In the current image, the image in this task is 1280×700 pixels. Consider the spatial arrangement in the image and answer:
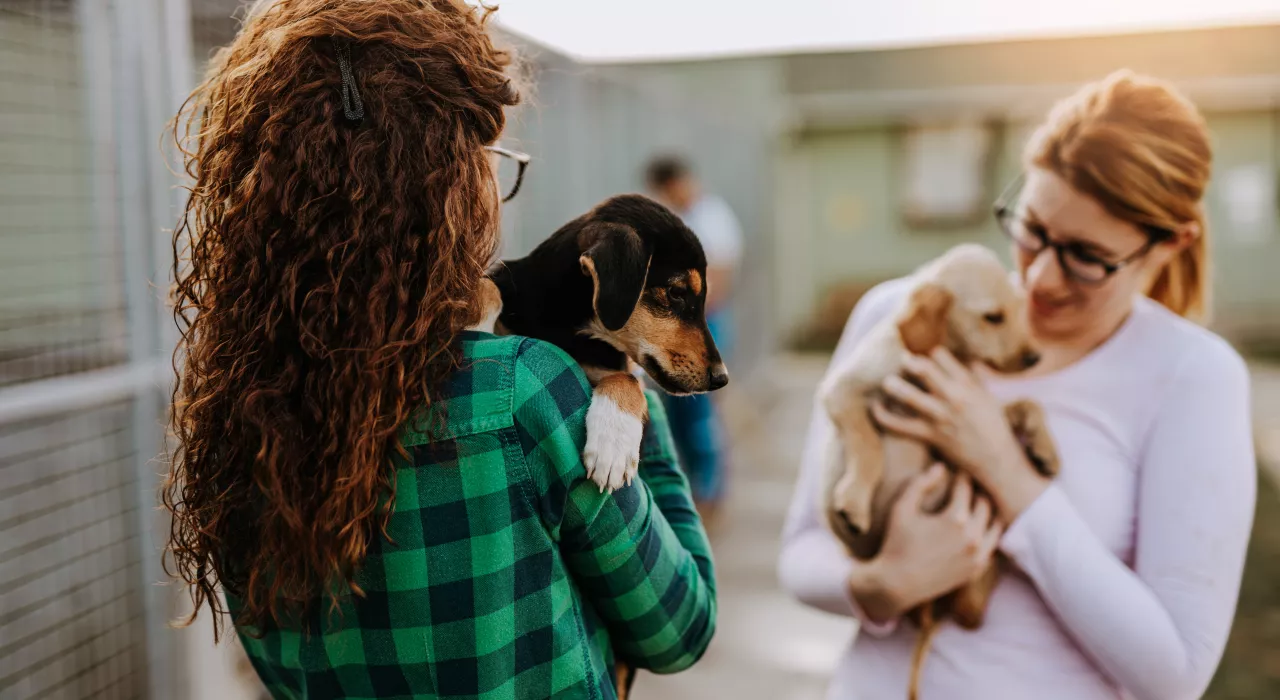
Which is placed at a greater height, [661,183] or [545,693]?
[661,183]

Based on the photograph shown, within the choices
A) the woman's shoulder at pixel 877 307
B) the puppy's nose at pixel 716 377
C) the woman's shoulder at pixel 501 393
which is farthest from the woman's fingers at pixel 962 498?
the woman's shoulder at pixel 501 393

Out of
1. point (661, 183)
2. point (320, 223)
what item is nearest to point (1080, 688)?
point (320, 223)

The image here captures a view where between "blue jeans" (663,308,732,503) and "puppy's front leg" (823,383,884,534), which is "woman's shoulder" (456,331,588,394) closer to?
"puppy's front leg" (823,383,884,534)

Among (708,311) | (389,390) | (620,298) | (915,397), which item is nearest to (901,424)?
(915,397)

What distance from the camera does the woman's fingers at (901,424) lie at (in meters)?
1.87

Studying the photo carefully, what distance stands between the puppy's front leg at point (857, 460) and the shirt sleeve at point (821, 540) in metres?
0.05

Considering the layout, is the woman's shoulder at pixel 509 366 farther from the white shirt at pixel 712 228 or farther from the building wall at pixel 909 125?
the building wall at pixel 909 125

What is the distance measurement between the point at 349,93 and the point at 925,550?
4.29 ft

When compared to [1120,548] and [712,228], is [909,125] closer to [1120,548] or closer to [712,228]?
[712,228]

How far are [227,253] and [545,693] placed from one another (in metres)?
0.72

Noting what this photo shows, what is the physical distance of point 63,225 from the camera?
2.73 metres

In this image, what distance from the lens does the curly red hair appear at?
1201 mm

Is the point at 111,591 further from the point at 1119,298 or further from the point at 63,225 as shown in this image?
the point at 1119,298

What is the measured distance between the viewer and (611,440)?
1.25 m
